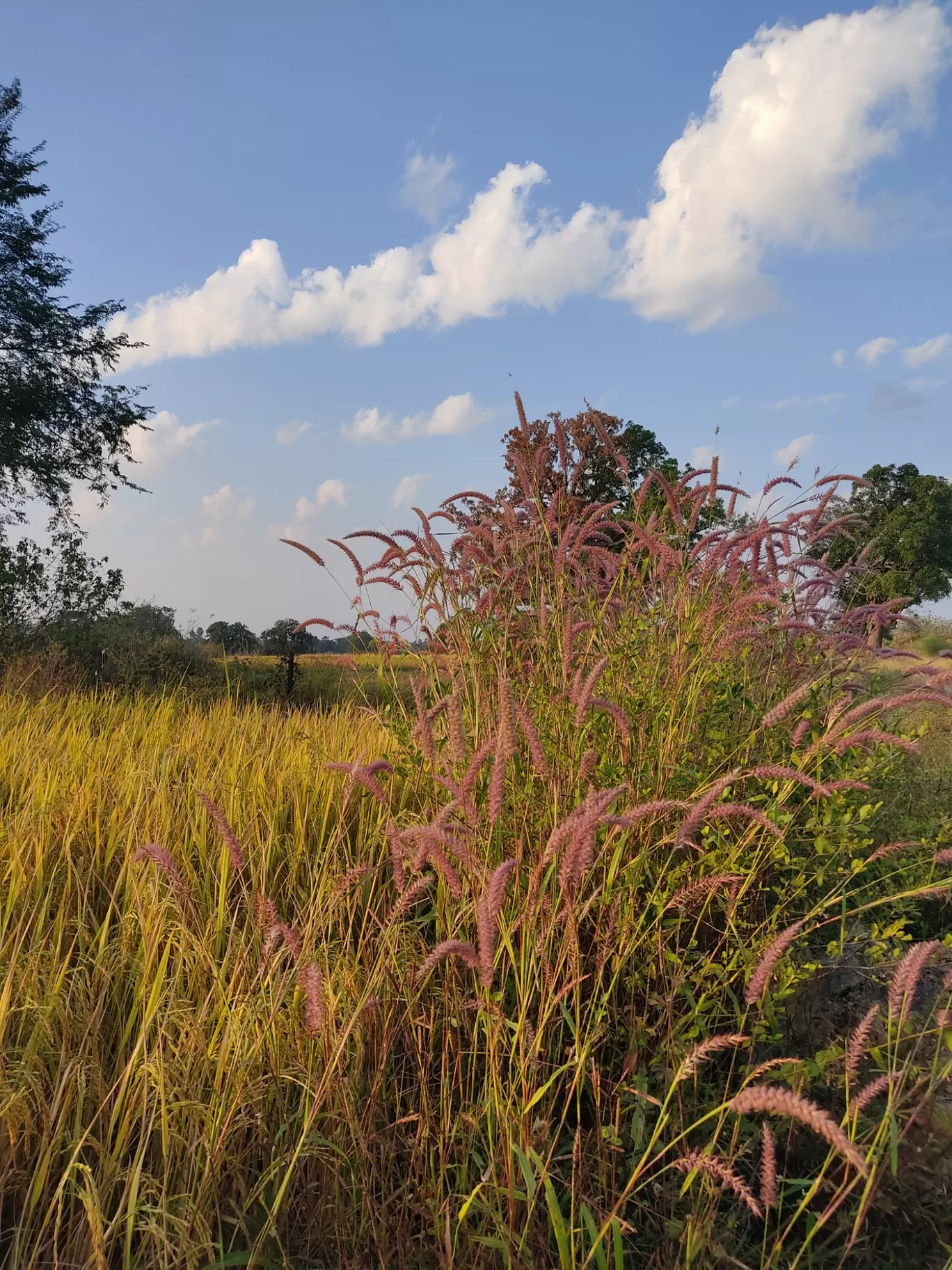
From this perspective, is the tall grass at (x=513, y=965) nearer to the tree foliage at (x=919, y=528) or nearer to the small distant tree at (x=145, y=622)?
the small distant tree at (x=145, y=622)

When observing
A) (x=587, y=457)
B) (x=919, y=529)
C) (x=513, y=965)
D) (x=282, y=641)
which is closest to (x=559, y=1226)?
(x=513, y=965)

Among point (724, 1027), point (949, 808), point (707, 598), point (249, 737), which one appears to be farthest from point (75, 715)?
point (949, 808)

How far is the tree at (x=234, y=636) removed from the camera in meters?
13.6

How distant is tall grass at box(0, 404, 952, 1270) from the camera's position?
67.3 inches

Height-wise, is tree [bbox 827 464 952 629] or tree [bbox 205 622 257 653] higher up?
tree [bbox 827 464 952 629]

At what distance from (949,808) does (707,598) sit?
7.77 ft

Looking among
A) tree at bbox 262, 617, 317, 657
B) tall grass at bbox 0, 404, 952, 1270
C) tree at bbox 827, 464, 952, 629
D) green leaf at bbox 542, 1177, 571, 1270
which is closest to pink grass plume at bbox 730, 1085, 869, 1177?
tall grass at bbox 0, 404, 952, 1270

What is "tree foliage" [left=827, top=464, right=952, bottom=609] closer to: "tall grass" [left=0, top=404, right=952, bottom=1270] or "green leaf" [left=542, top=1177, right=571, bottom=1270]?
"tall grass" [left=0, top=404, right=952, bottom=1270]

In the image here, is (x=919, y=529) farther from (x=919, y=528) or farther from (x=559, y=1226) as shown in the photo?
(x=559, y=1226)

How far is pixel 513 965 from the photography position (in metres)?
1.88

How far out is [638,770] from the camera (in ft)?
8.81

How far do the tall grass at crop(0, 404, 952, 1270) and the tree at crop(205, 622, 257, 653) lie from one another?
9.60m

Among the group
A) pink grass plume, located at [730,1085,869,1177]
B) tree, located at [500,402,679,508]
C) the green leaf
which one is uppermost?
tree, located at [500,402,679,508]

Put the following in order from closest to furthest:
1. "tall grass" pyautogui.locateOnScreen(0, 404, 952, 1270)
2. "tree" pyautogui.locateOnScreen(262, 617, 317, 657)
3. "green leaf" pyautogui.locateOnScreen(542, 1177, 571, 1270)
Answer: "green leaf" pyautogui.locateOnScreen(542, 1177, 571, 1270), "tall grass" pyautogui.locateOnScreen(0, 404, 952, 1270), "tree" pyautogui.locateOnScreen(262, 617, 317, 657)
